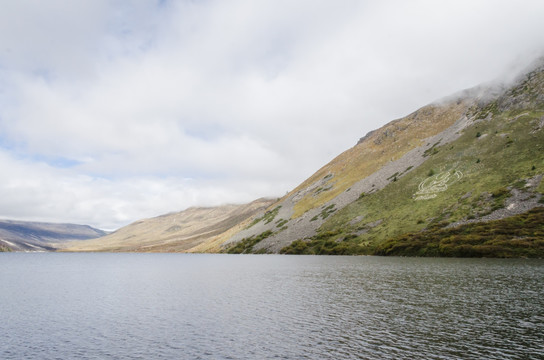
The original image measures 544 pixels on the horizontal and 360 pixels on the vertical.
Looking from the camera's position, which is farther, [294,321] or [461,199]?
[461,199]

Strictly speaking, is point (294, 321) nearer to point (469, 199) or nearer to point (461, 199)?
point (469, 199)

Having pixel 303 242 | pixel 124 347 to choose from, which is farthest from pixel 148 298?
pixel 303 242

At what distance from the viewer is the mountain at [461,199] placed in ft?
328

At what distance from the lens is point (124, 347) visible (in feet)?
92.0

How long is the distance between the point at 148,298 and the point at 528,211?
355ft

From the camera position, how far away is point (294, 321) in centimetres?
3459

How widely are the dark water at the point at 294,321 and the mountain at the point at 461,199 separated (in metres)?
47.0

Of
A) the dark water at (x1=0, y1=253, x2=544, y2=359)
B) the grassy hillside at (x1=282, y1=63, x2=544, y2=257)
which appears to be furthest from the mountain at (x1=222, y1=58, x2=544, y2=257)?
the dark water at (x1=0, y1=253, x2=544, y2=359)

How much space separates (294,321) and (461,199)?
11554 cm

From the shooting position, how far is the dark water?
84.4 ft

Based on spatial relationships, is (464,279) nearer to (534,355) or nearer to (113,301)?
(534,355)

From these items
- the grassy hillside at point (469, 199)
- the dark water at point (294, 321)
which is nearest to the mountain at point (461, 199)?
the grassy hillside at point (469, 199)

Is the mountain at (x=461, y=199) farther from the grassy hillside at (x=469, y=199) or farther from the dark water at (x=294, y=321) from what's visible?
the dark water at (x=294, y=321)

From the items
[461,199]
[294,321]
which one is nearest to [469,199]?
[461,199]
